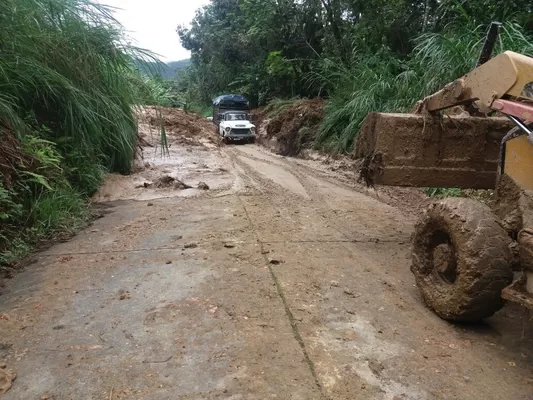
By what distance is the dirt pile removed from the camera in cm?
1471

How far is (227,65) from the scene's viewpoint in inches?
1195

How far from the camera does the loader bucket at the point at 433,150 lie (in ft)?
15.1

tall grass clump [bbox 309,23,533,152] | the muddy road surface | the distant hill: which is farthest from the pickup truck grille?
the muddy road surface

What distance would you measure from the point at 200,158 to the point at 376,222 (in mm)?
6797

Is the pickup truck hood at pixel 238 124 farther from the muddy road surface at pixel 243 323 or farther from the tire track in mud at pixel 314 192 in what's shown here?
the muddy road surface at pixel 243 323

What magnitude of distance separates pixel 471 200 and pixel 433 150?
151cm

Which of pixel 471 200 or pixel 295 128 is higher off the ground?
pixel 471 200

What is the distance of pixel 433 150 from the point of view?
466 centimetres

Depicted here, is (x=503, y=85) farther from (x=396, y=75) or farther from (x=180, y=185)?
(x=396, y=75)

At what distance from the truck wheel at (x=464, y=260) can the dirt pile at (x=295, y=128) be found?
1086 centimetres

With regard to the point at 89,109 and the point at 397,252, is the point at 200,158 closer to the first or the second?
the point at 89,109

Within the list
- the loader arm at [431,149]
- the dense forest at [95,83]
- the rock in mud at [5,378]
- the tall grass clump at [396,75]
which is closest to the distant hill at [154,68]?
the dense forest at [95,83]

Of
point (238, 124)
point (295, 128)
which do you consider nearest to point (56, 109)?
point (295, 128)

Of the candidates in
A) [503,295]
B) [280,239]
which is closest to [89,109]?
[280,239]
